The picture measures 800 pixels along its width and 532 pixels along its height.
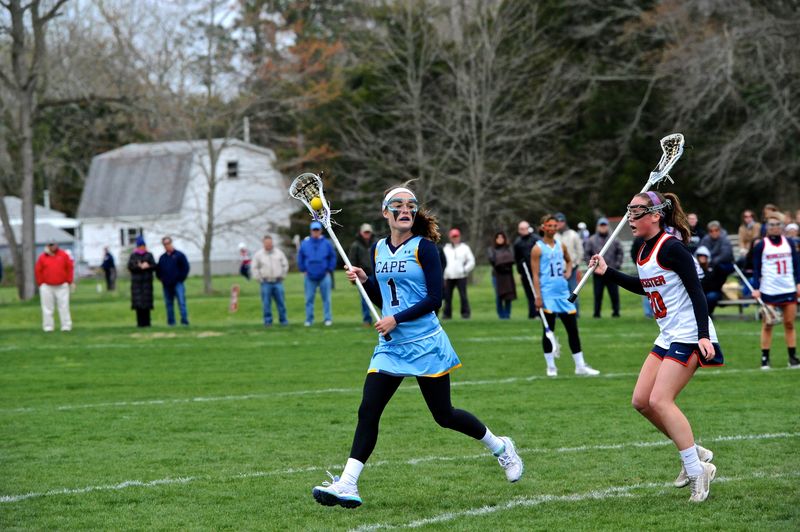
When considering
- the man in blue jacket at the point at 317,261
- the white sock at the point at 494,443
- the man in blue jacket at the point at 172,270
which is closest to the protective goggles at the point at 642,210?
the white sock at the point at 494,443

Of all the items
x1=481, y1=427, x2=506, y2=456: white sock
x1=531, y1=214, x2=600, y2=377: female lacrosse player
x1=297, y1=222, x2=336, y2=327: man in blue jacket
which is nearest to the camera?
x1=481, y1=427, x2=506, y2=456: white sock

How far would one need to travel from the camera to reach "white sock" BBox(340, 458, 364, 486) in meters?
7.46

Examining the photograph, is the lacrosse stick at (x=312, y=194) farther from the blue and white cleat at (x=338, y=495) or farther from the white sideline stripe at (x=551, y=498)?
the white sideline stripe at (x=551, y=498)

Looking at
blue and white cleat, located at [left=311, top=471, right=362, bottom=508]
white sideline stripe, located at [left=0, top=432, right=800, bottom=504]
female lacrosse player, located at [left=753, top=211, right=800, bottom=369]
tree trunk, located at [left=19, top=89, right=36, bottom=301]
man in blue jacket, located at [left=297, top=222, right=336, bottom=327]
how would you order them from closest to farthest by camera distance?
blue and white cleat, located at [left=311, top=471, right=362, bottom=508] → white sideline stripe, located at [left=0, top=432, right=800, bottom=504] → female lacrosse player, located at [left=753, top=211, right=800, bottom=369] → man in blue jacket, located at [left=297, top=222, right=336, bottom=327] → tree trunk, located at [left=19, top=89, right=36, bottom=301]

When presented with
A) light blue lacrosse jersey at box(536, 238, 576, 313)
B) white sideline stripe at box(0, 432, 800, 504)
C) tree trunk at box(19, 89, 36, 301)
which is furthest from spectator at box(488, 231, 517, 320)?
tree trunk at box(19, 89, 36, 301)

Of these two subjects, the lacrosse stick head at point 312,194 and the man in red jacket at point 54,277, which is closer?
the lacrosse stick head at point 312,194

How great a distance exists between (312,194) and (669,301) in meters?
2.84

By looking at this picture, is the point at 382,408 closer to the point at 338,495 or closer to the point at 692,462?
the point at 338,495

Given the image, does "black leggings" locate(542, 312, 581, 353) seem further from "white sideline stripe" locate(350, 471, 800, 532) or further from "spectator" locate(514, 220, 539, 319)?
"white sideline stripe" locate(350, 471, 800, 532)

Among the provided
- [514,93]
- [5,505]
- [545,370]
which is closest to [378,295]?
[5,505]

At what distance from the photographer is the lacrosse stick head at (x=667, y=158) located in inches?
343

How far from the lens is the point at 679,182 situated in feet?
160

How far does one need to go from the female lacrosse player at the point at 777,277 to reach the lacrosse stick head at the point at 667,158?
6.86 m

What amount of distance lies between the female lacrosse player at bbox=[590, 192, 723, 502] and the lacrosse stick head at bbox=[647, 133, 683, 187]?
632mm
